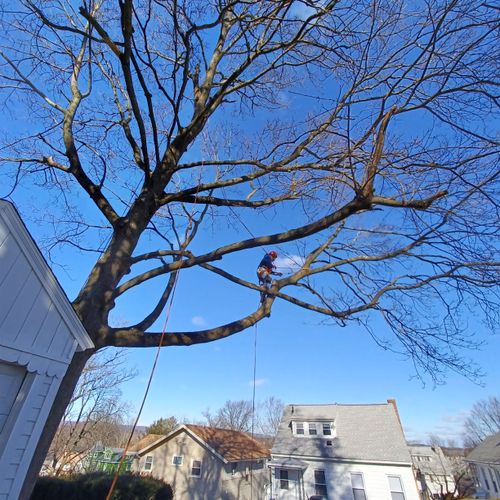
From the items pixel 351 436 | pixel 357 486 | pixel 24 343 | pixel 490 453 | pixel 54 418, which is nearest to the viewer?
pixel 24 343

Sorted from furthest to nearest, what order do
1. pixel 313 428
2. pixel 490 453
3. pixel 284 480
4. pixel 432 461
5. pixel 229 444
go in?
1. pixel 432 461
2. pixel 490 453
3. pixel 229 444
4. pixel 313 428
5. pixel 284 480

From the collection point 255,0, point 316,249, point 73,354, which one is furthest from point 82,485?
point 255,0

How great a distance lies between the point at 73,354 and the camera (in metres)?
3.25

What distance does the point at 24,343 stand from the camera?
2.75 metres

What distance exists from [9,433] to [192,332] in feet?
6.37

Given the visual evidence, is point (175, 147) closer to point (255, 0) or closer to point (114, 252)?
point (114, 252)

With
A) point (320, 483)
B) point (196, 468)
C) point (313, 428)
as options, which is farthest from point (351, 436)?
point (196, 468)

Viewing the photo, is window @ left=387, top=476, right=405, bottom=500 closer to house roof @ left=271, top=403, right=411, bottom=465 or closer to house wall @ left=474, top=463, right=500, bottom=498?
house roof @ left=271, top=403, right=411, bottom=465

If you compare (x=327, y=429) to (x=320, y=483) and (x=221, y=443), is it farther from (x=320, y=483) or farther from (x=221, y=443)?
(x=221, y=443)

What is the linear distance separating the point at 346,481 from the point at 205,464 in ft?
24.7

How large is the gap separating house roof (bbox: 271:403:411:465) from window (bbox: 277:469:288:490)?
2.73 ft

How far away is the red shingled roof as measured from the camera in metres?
17.4

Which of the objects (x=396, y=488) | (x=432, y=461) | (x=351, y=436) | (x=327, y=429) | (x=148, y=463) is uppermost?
(x=432, y=461)

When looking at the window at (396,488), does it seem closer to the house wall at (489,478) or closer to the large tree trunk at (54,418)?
the house wall at (489,478)
